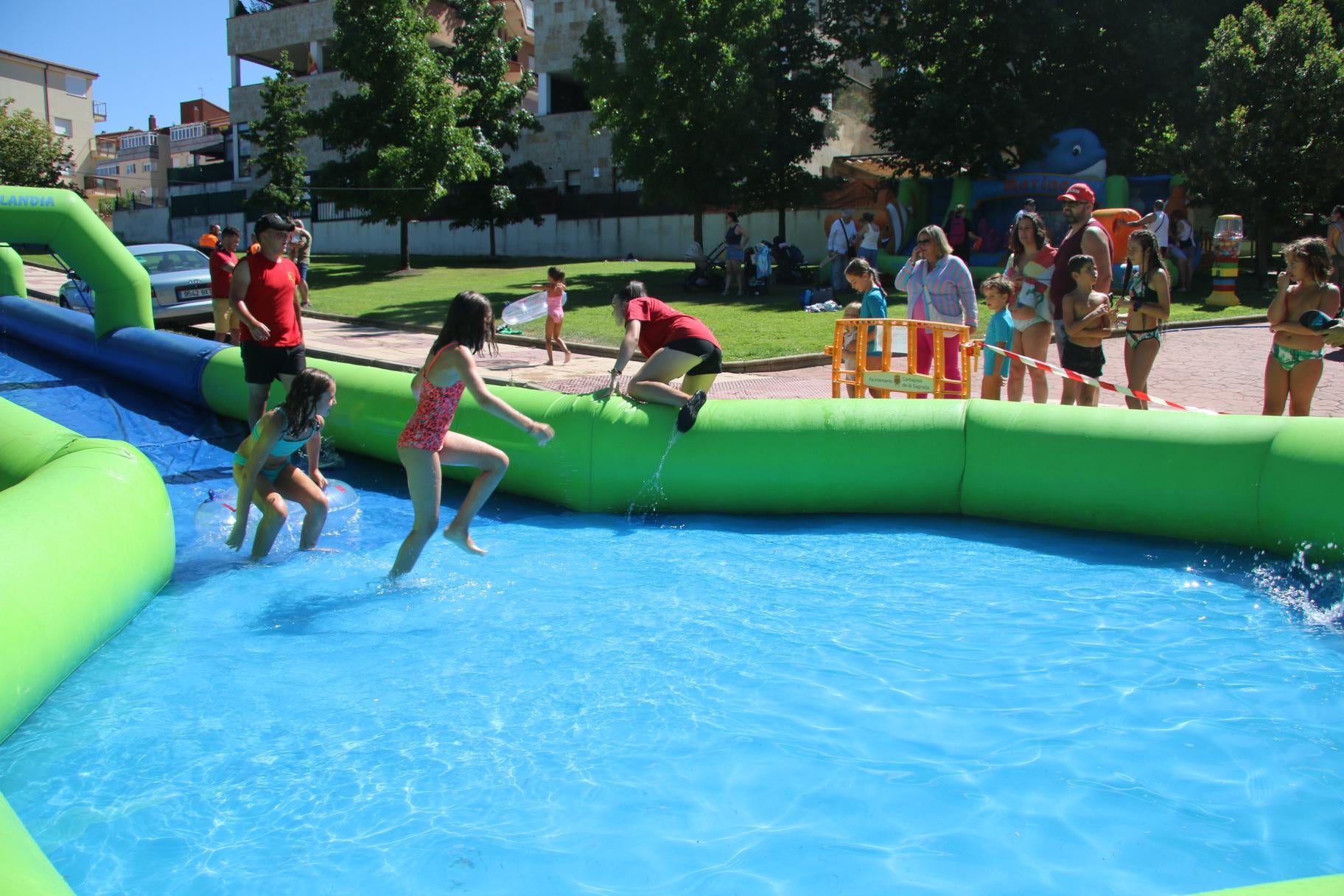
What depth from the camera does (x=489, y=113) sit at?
1115 inches

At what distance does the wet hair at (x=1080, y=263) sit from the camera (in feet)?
24.6

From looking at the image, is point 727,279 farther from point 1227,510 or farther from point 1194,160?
point 1227,510

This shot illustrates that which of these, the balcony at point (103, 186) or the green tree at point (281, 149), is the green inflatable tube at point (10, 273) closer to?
the green tree at point (281, 149)

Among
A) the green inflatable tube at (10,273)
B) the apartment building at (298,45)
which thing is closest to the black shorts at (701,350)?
the green inflatable tube at (10,273)

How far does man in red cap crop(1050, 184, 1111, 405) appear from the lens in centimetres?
784

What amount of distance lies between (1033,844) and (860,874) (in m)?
0.61

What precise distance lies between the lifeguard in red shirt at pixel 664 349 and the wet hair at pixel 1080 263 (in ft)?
8.93

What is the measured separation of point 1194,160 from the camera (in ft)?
61.1

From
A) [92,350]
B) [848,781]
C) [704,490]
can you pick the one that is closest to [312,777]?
[848,781]

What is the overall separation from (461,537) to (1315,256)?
222 inches

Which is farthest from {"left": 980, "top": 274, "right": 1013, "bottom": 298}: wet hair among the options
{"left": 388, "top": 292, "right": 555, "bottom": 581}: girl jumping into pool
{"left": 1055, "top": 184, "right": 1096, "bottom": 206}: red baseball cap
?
{"left": 388, "top": 292, "right": 555, "bottom": 581}: girl jumping into pool

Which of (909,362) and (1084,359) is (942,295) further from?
(1084,359)

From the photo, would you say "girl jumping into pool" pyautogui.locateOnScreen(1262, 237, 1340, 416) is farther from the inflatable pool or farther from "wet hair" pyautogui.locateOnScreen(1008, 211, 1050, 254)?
"wet hair" pyautogui.locateOnScreen(1008, 211, 1050, 254)

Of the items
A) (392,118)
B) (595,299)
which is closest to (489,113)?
(392,118)
